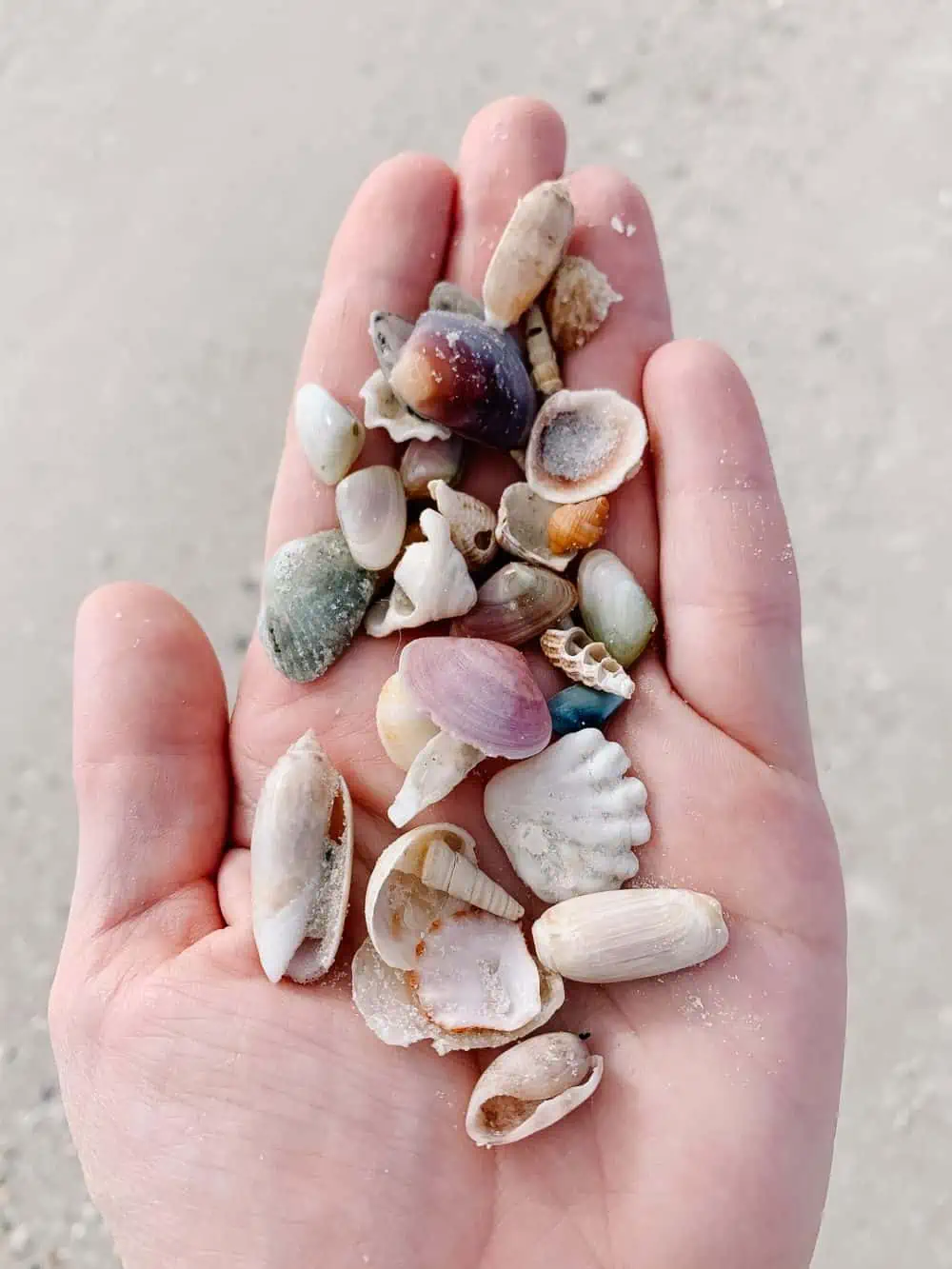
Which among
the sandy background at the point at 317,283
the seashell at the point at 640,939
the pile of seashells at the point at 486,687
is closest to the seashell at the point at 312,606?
the pile of seashells at the point at 486,687

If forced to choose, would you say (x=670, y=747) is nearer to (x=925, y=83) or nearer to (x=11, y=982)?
(x=11, y=982)

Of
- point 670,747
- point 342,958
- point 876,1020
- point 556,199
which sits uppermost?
point 556,199

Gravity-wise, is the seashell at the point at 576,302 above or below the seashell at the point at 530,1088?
above

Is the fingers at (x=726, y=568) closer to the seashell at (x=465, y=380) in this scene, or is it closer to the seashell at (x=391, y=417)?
the seashell at (x=465, y=380)

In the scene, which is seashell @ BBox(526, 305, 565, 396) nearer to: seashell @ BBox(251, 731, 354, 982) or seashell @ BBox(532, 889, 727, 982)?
seashell @ BBox(251, 731, 354, 982)

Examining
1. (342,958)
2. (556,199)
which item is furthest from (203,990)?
(556,199)

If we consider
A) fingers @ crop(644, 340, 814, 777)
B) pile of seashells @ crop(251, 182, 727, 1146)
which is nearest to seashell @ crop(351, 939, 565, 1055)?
pile of seashells @ crop(251, 182, 727, 1146)

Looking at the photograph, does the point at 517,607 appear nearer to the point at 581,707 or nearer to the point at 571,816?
the point at 581,707
